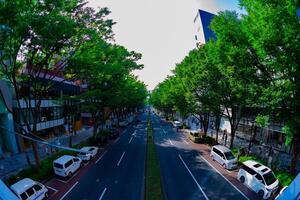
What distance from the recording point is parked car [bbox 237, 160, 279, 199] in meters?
17.0

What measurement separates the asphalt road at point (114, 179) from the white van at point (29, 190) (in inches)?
68.5

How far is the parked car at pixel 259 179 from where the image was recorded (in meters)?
17.0

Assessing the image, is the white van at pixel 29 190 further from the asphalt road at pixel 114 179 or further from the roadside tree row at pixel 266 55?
the roadside tree row at pixel 266 55

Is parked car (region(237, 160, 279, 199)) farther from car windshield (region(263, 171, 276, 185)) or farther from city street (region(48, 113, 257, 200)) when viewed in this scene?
city street (region(48, 113, 257, 200))

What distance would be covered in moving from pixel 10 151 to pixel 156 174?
19.7 metres

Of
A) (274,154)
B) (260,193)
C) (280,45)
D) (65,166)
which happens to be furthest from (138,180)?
(274,154)

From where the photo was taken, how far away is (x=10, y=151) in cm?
2916

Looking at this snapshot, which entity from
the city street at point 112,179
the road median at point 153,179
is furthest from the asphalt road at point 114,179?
the road median at point 153,179

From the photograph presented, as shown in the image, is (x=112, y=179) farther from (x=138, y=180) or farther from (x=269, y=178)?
(x=269, y=178)

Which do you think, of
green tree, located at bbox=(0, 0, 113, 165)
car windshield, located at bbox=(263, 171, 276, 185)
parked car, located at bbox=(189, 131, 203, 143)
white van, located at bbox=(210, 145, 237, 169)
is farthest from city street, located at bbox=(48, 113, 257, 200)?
green tree, located at bbox=(0, 0, 113, 165)

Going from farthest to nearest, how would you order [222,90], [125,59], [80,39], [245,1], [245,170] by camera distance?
[125,59]
[222,90]
[245,170]
[80,39]
[245,1]

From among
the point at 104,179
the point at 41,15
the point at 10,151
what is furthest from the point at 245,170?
the point at 10,151

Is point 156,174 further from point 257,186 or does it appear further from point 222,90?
point 222,90

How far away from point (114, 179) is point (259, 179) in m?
12.0
